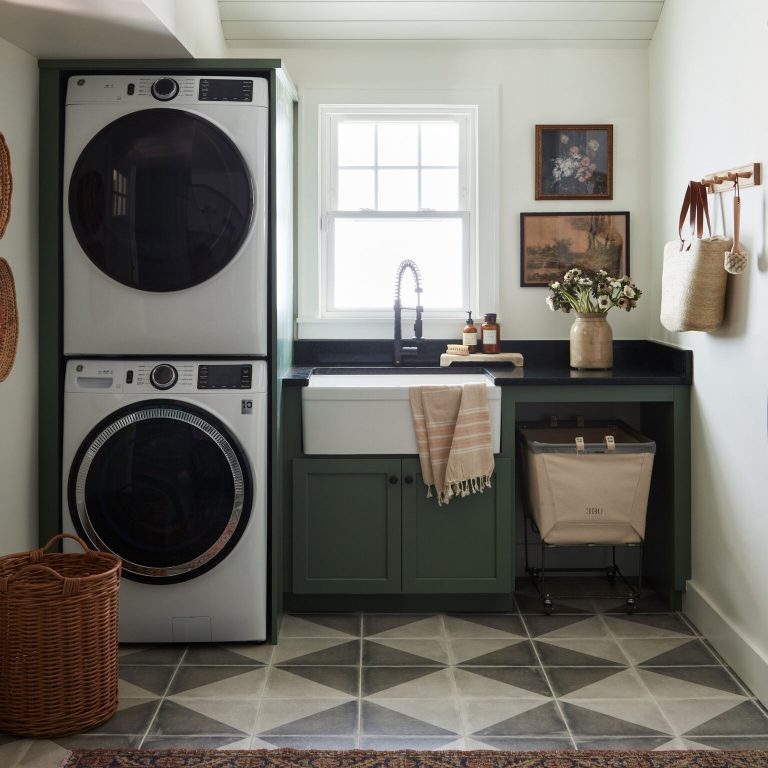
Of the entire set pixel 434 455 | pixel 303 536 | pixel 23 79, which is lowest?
pixel 303 536

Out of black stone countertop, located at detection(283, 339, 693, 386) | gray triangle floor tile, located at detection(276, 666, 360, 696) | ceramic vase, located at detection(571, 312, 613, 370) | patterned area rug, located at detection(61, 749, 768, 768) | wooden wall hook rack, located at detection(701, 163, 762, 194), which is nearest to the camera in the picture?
patterned area rug, located at detection(61, 749, 768, 768)

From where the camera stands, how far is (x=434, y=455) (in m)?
3.41

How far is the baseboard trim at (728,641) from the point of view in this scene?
2795 mm

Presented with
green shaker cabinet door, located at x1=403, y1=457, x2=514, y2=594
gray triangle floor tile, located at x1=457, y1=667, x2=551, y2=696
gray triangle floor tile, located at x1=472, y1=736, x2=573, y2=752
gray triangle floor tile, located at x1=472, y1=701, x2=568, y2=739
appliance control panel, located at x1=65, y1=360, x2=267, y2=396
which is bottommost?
gray triangle floor tile, located at x1=472, y1=736, x2=573, y2=752

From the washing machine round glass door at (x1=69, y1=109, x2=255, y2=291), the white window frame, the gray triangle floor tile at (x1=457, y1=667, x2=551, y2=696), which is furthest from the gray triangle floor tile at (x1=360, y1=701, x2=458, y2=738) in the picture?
the white window frame

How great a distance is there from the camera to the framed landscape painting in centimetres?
399

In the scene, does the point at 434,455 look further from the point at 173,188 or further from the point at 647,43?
the point at 647,43

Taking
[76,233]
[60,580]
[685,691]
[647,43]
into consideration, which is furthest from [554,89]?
[60,580]

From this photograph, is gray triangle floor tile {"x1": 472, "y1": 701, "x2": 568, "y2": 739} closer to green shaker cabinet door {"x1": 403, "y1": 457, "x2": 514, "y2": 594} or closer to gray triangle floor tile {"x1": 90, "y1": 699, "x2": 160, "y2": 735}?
green shaker cabinet door {"x1": 403, "y1": 457, "x2": 514, "y2": 594}

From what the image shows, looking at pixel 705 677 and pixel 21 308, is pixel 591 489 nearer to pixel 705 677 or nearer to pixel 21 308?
pixel 705 677

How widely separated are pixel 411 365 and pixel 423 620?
1097mm

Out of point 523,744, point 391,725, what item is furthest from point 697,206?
point 391,725

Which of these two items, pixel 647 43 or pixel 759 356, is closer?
pixel 759 356

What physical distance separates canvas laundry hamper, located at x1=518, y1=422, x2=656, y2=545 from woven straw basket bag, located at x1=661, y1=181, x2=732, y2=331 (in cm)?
59
